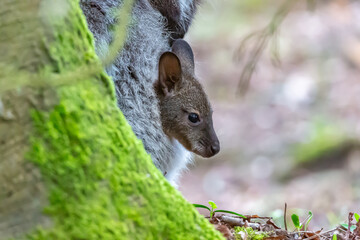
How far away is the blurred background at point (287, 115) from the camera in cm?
758

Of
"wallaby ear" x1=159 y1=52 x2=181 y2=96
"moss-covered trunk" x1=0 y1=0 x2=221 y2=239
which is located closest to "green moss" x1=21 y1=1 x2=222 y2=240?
"moss-covered trunk" x1=0 y1=0 x2=221 y2=239

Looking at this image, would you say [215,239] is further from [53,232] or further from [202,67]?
[202,67]

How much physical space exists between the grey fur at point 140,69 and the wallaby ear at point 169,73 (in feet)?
0.14

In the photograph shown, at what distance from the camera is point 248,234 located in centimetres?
262

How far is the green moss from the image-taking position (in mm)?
1700

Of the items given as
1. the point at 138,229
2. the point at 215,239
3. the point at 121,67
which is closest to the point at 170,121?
the point at 121,67

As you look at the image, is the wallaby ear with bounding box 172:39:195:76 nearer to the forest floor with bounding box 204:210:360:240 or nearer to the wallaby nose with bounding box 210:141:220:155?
the wallaby nose with bounding box 210:141:220:155

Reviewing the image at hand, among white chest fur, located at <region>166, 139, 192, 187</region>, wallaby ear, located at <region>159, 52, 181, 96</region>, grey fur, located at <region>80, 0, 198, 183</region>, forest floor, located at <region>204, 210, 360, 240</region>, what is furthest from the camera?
white chest fur, located at <region>166, 139, 192, 187</region>

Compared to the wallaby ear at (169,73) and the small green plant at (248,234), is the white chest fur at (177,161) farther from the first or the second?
the small green plant at (248,234)

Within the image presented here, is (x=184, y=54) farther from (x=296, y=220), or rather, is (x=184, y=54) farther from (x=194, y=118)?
(x=296, y=220)

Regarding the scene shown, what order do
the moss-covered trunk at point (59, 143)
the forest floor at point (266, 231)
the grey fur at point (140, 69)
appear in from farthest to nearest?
the grey fur at point (140, 69) < the forest floor at point (266, 231) < the moss-covered trunk at point (59, 143)

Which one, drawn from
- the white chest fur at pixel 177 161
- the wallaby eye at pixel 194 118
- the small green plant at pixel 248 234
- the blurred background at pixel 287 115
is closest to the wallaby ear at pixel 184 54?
the wallaby eye at pixel 194 118

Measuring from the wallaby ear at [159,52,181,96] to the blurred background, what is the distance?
2253 mm

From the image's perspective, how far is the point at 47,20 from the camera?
5.75 ft
